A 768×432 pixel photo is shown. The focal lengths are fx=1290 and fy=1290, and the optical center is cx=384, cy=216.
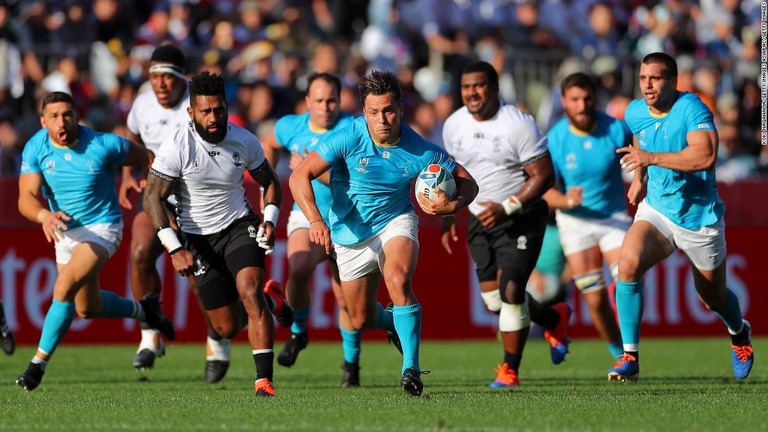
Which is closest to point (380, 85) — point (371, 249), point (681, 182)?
point (371, 249)

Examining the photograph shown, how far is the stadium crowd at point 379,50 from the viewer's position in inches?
708

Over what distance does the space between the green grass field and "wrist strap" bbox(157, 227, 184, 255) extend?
1126 mm

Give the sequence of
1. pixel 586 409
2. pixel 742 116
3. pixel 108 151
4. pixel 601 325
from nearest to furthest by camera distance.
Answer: pixel 586 409 < pixel 108 151 < pixel 601 325 < pixel 742 116

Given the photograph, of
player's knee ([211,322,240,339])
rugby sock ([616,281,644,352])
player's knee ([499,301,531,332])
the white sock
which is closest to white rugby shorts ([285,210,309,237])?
the white sock

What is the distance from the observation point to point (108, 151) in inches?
445

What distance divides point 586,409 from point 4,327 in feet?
22.1

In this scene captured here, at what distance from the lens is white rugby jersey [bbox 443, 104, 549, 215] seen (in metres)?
11.3

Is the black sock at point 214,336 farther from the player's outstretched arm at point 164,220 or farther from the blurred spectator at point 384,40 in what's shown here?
the blurred spectator at point 384,40

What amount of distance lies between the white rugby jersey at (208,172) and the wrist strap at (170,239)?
1.49 ft

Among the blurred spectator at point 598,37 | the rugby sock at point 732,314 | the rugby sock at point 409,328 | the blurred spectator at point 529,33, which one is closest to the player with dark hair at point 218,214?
the rugby sock at point 409,328

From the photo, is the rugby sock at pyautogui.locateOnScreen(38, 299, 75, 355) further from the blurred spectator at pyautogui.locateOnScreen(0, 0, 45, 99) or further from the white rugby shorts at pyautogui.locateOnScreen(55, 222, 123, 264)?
the blurred spectator at pyautogui.locateOnScreen(0, 0, 45, 99)

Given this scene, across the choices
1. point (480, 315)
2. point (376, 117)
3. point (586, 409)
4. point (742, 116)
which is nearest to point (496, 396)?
point (586, 409)

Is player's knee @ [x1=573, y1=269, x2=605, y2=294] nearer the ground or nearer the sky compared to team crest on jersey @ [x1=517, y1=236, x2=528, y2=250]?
nearer the ground

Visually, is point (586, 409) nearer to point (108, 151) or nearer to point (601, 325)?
point (601, 325)
